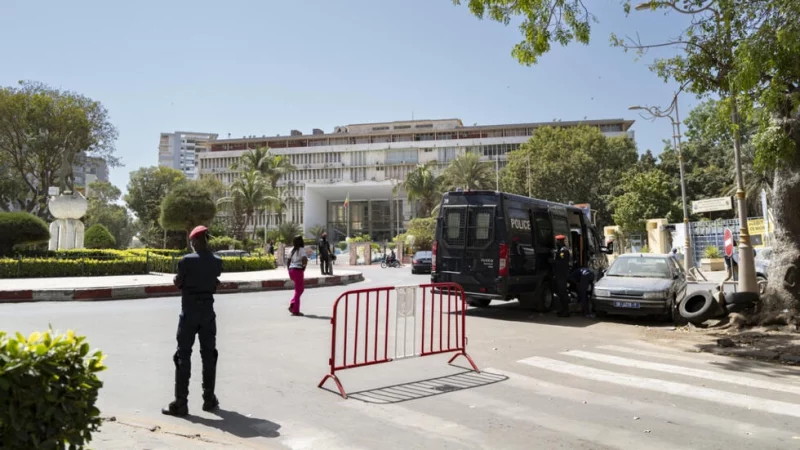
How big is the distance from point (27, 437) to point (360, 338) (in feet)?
21.5

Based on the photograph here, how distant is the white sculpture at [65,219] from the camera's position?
27656mm

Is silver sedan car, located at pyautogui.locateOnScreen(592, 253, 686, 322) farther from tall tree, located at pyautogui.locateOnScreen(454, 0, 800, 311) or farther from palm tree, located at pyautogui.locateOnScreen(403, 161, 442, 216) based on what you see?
palm tree, located at pyautogui.locateOnScreen(403, 161, 442, 216)

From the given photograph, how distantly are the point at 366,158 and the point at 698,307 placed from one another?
287 ft

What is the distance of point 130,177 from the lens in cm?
Result: 7231

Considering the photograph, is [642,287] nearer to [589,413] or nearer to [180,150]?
[589,413]

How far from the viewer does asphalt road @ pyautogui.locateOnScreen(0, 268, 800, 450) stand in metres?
4.60

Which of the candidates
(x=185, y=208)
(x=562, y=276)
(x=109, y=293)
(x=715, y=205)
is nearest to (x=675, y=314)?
(x=562, y=276)

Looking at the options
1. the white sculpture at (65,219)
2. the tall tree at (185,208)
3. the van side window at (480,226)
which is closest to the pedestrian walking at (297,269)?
the van side window at (480,226)

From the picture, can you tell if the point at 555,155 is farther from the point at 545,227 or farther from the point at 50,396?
the point at 50,396

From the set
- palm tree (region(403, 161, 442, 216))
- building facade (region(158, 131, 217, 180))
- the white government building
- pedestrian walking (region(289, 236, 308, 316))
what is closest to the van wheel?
pedestrian walking (region(289, 236, 308, 316))

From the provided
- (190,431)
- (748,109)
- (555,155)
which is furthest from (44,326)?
(555,155)

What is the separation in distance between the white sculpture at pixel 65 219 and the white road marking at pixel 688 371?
27.5 meters

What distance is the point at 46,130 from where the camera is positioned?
132 feet

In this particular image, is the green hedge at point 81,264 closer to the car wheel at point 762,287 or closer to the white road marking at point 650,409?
the white road marking at point 650,409
